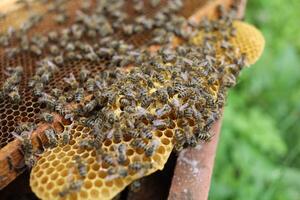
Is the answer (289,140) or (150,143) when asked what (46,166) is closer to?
(150,143)

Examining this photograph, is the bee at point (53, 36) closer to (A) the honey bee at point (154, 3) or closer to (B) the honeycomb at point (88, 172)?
(A) the honey bee at point (154, 3)

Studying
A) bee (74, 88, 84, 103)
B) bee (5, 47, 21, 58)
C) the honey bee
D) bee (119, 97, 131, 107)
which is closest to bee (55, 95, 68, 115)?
bee (74, 88, 84, 103)

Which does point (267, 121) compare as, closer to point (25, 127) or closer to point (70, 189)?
point (25, 127)

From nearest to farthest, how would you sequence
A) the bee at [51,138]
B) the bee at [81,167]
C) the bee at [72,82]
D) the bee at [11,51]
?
the bee at [81,167] → the bee at [51,138] → the bee at [72,82] → the bee at [11,51]

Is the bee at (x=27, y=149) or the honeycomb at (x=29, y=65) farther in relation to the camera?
the honeycomb at (x=29, y=65)

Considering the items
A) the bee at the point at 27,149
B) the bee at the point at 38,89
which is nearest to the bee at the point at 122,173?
the bee at the point at 27,149
